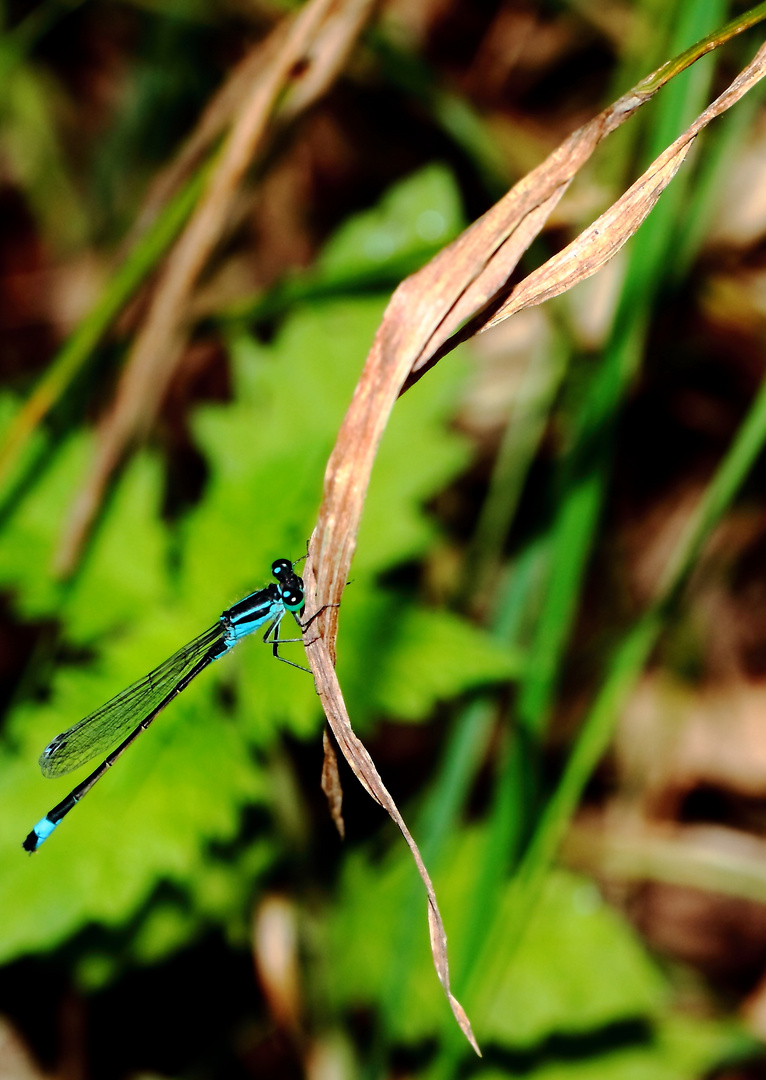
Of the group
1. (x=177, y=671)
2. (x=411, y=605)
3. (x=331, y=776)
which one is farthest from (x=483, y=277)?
(x=177, y=671)

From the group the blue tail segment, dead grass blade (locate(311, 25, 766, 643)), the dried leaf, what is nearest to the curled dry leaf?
dead grass blade (locate(311, 25, 766, 643))

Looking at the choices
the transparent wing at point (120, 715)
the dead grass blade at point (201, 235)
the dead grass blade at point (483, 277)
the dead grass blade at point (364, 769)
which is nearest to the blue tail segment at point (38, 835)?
the transparent wing at point (120, 715)

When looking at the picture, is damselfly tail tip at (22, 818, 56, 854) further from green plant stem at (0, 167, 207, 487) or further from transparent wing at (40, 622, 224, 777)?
green plant stem at (0, 167, 207, 487)

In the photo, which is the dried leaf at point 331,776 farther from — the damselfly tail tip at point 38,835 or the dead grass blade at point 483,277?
the damselfly tail tip at point 38,835

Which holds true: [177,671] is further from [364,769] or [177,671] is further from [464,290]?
[464,290]

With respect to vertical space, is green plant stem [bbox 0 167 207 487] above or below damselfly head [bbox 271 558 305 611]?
above
